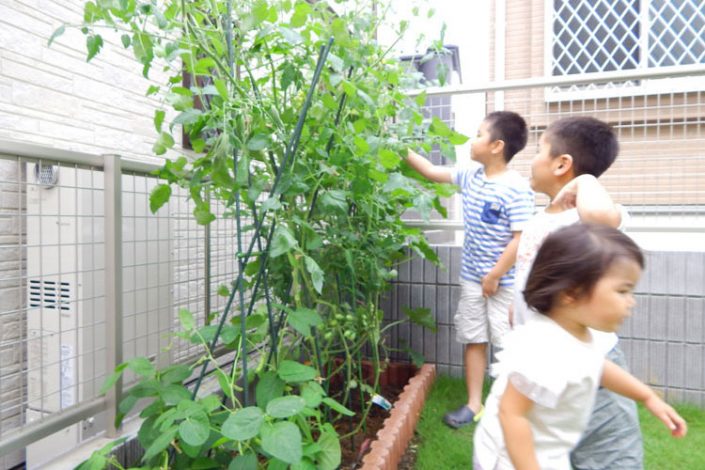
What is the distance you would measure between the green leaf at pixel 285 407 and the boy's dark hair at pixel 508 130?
57.9 inches

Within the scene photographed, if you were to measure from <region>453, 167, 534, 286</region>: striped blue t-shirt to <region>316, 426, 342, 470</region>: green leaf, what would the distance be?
1.15m

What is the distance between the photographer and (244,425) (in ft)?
3.63

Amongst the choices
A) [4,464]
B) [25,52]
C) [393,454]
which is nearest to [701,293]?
[393,454]

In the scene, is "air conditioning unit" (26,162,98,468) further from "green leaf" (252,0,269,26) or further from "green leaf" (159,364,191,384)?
"green leaf" (252,0,269,26)

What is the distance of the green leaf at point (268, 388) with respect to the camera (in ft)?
4.30

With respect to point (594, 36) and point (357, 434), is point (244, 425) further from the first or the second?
point (594, 36)

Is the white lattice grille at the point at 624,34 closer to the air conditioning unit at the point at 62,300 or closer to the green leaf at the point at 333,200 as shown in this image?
the green leaf at the point at 333,200

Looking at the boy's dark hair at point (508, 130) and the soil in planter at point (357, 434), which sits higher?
the boy's dark hair at point (508, 130)

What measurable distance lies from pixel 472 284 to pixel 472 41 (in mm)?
3532

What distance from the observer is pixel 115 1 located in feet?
4.03

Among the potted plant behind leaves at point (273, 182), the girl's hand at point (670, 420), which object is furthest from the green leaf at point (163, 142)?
the girl's hand at point (670, 420)

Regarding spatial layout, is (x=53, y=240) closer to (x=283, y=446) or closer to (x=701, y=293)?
(x=283, y=446)

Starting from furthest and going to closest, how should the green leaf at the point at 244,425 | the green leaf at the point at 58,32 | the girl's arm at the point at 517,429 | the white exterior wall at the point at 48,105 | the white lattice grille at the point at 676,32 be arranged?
1. the white lattice grille at the point at 676,32
2. the white exterior wall at the point at 48,105
3. the green leaf at the point at 58,32
4. the green leaf at the point at 244,425
5. the girl's arm at the point at 517,429

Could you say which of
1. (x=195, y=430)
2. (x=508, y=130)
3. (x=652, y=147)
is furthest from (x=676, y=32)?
(x=195, y=430)
